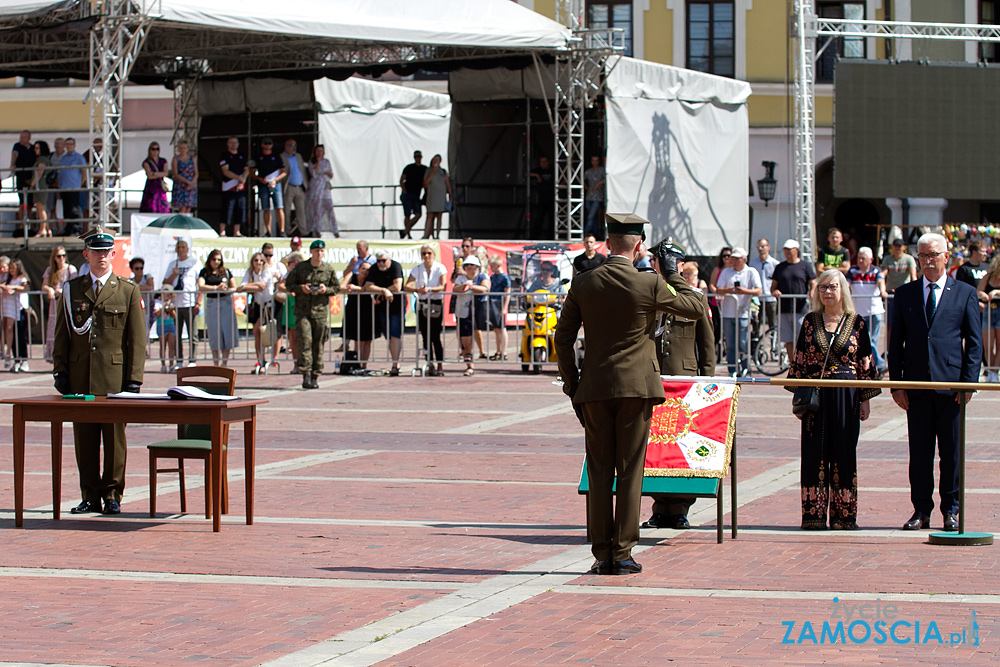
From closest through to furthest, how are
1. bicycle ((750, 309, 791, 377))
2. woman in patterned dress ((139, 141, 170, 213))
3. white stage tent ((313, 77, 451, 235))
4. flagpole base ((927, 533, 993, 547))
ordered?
flagpole base ((927, 533, 993, 547)) → bicycle ((750, 309, 791, 377)) → woman in patterned dress ((139, 141, 170, 213)) → white stage tent ((313, 77, 451, 235))

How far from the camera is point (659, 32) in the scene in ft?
136

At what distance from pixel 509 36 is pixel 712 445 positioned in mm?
17861

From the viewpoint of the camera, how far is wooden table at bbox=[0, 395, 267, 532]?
9.02 meters

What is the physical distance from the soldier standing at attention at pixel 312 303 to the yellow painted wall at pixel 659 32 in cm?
2484

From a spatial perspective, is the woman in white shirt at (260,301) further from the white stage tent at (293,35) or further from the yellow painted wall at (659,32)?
the yellow painted wall at (659,32)

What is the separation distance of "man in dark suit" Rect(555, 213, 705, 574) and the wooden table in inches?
96.3

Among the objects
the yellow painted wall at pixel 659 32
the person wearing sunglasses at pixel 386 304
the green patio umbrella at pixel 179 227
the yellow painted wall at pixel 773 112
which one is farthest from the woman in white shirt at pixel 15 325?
the yellow painted wall at pixel 773 112

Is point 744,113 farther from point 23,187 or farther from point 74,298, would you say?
point 74,298

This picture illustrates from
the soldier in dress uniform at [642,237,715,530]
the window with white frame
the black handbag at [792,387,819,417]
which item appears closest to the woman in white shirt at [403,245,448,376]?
the soldier in dress uniform at [642,237,715,530]

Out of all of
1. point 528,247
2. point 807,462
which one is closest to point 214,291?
point 528,247

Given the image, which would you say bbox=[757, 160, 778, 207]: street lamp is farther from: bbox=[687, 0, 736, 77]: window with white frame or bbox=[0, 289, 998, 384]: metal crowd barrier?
bbox=[0, 289, 998, 384]: metal crowd barrier

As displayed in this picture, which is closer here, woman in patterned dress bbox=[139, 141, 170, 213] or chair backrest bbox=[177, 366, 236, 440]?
chair backrest bbox=[177, 366, 236, 440]

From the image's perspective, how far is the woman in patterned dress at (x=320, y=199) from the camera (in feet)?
92.7

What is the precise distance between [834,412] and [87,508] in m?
5.10
